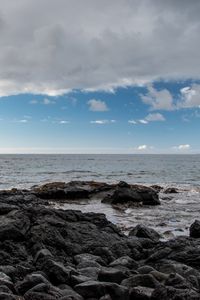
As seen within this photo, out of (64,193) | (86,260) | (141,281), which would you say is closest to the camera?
(141,281)

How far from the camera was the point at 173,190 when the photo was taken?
41625 millimetres

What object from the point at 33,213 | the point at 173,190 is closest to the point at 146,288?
the point at 33,213

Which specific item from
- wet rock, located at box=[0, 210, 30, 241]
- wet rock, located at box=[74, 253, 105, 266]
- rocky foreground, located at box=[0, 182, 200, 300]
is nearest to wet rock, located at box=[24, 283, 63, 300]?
rocky foreground, located at box=[0, 182, 200, 300]

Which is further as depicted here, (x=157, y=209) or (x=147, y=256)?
(x=157, y=209)

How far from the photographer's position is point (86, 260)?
484 inches

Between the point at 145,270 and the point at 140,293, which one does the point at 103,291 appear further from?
the point at 145,270

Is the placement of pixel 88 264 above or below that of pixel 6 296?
below

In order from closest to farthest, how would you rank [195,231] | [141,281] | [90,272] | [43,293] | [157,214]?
[43,293] → [141,281] → [90,272] → [195,231] → [157,214]

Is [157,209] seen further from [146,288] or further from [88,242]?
[146,288]

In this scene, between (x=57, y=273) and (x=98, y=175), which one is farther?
(x=98, y=175)

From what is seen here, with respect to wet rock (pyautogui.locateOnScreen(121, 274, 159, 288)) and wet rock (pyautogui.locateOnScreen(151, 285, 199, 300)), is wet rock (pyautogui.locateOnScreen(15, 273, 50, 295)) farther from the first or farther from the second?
wet rock (pyautogui.locateOnScreen(151, 285, 199, 300))

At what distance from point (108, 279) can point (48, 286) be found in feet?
5.85

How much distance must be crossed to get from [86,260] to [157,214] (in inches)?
552

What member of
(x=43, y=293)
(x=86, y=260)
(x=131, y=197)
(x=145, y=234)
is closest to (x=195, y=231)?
(x=145, y=234)
